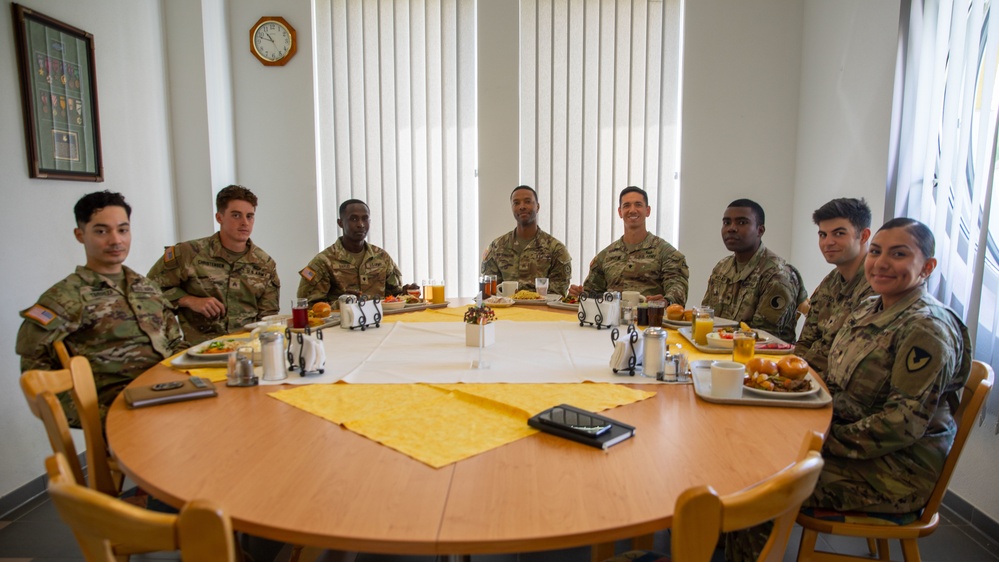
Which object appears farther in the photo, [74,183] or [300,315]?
[74,183]

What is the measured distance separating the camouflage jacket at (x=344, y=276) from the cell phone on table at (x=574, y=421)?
2.31 metres

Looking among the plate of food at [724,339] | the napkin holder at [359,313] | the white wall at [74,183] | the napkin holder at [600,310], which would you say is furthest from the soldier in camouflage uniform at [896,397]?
the white wall at [74,183]

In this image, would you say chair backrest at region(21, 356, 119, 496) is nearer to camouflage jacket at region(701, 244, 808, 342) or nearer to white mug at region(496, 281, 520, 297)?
white mug at region(496, 281, 520, 297)

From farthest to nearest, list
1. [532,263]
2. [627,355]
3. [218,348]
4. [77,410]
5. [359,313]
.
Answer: [532,263], [359,313], [218,348], [627,355], [77,410]

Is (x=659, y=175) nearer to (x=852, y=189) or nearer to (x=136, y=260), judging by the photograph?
(x=852, y=189)

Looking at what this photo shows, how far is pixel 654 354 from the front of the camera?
193cm

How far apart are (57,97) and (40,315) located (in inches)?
64.4

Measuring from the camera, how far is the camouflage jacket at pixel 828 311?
241 centimetres

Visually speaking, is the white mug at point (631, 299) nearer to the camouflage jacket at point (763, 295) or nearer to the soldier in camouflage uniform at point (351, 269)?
the camouflage jacket at point (763, 295)

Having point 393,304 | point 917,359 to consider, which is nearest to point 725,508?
point 917,359

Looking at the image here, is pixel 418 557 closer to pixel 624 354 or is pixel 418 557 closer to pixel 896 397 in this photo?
pixel 624 354

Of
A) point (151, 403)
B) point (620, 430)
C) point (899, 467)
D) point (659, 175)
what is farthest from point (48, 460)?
point (659, 175)

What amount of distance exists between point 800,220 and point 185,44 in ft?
15.3

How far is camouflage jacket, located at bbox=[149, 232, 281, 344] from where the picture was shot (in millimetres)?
3061
